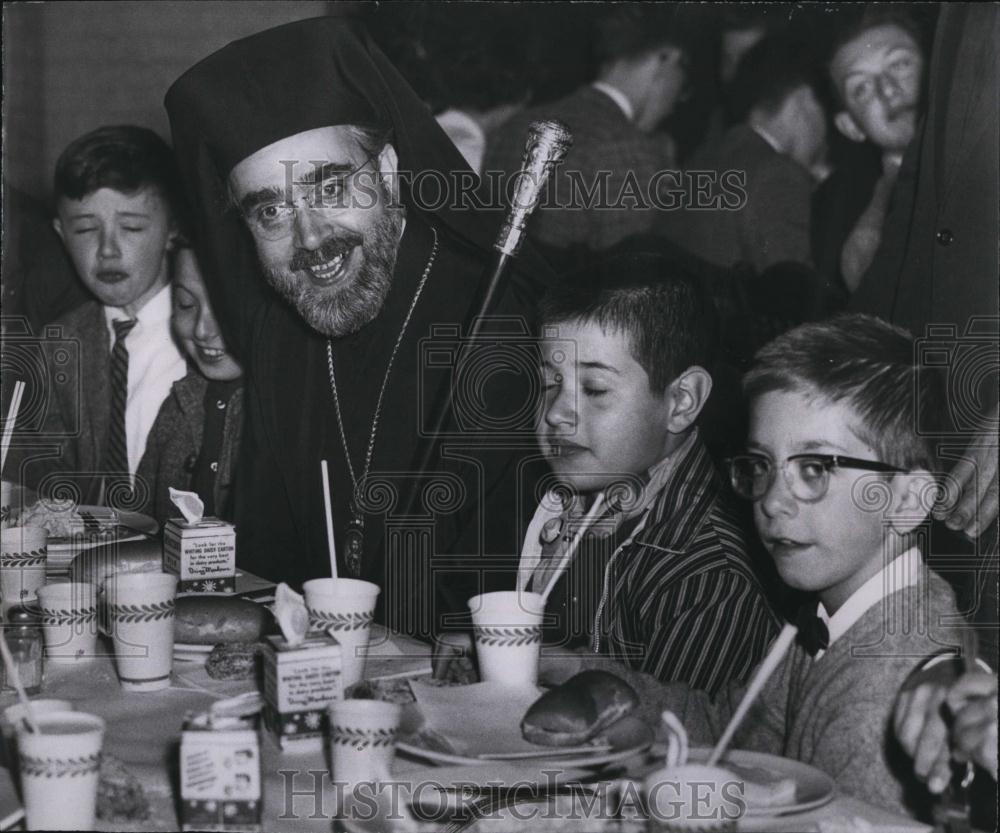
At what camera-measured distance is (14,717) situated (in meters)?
1.73

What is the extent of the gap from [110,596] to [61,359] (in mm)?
1550

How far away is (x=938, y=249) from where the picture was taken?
2732 mm

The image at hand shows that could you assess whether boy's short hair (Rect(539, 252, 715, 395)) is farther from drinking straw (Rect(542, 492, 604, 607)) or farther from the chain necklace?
the chain necklace

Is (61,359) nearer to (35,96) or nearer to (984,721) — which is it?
(35,96)

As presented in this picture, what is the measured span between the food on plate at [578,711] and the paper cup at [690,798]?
0.25m

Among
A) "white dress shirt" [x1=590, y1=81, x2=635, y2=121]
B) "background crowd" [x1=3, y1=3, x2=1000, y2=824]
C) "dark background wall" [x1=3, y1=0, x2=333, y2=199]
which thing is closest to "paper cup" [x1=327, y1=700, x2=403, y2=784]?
"background crowd" [x1=3, y1=3, x2=1000, y2=824]

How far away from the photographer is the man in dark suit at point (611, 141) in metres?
3.05

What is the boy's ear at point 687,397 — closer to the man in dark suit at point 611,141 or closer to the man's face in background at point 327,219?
the man in dark suit at point 611,141

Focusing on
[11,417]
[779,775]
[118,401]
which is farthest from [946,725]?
[118,401]

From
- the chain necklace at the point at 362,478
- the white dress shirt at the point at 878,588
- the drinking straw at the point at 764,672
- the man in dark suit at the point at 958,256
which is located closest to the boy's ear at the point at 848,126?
the man in dark suit at the point at 958,256

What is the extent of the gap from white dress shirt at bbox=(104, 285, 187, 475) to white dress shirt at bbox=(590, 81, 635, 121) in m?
1.34

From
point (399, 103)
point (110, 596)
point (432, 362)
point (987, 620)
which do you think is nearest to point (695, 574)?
point (987, 620)

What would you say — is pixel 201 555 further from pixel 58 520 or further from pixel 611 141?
pixel 611 141

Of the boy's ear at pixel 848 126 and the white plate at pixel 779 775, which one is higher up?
the boy's ear at pixel 848 126
